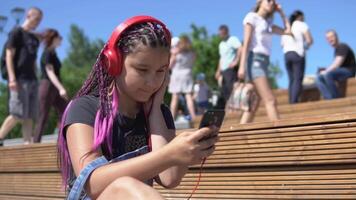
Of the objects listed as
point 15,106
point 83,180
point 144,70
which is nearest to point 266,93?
point 15,106

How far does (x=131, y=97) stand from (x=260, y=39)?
3617 mm

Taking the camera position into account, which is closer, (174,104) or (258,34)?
(258,34)

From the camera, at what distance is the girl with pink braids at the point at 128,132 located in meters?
1.87

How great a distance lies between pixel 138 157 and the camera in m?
1.97

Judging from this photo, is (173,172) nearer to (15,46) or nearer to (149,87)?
(149,87)

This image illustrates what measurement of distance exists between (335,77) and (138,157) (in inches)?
281

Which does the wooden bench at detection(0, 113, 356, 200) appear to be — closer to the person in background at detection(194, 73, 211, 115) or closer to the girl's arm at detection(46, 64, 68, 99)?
the girl's arm at detection(46, 64, 68, 99)

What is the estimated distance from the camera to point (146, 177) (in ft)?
6.46

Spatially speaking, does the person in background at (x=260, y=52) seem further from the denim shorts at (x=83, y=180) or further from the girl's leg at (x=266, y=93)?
the denim shorts at (x=83, y=180)

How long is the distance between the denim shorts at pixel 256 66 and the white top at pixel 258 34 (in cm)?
6

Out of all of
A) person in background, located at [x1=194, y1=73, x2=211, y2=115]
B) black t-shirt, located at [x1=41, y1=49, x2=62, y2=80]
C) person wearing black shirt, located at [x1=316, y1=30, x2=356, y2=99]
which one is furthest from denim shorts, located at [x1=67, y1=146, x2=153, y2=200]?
person in background, located at [x1=194, y1=73, x2=211, y2=115]

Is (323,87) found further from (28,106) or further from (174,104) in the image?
(28,106)

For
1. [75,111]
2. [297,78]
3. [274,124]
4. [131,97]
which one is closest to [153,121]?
[131,97]

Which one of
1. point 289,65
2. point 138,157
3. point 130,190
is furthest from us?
point 289,65
